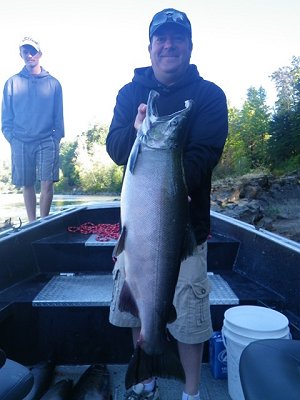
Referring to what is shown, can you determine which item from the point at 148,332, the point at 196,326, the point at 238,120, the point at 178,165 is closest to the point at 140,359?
the point at 148,332

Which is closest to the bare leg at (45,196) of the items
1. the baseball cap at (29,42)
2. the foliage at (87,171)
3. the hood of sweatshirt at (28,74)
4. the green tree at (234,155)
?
the hood of sweatshirt at (28,74)

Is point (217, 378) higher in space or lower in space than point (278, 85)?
lower

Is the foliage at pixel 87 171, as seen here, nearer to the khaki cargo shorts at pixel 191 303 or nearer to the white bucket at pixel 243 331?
Answer: the white bucket at pixel 243 331

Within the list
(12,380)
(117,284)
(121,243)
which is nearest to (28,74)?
(117,284)

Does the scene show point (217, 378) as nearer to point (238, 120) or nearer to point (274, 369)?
point (274, 369)

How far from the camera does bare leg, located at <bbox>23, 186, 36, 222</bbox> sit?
5977 mm

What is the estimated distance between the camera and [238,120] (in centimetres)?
6203

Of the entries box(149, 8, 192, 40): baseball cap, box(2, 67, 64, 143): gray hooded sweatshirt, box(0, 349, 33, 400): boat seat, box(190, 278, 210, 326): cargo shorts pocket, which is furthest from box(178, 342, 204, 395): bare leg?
box(2, 67, 64, 143): gray hooded sweatshirt

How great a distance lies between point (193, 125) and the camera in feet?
8.77

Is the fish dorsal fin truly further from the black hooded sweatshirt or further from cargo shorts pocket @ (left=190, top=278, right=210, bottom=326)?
cargo shorts pocket @ (left=190, top=278, right=210, bottom=326)

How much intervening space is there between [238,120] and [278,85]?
29.7 feet

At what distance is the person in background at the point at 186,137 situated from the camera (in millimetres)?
2633

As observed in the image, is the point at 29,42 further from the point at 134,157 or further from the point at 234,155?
the point at 234,155

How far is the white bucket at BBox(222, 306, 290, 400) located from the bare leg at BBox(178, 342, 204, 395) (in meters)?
0.33
